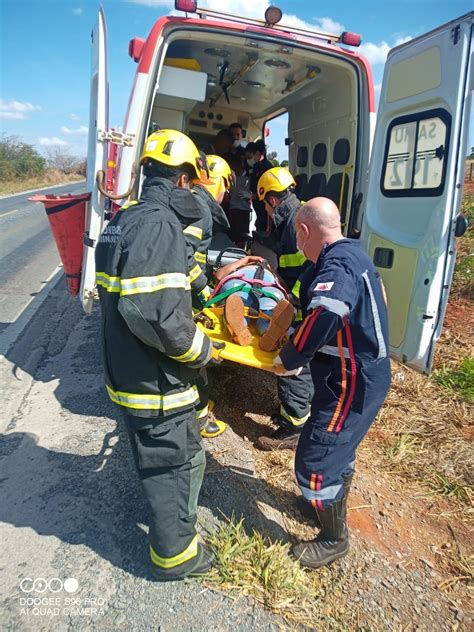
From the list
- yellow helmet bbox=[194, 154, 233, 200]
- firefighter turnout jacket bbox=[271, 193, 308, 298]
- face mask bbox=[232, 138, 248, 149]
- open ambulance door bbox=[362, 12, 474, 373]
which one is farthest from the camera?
face mask bbox=[232, 138, 248, 149]

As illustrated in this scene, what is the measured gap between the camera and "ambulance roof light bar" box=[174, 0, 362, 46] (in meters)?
3.44

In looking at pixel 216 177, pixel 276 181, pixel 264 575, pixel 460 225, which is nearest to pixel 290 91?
pixel 216 177

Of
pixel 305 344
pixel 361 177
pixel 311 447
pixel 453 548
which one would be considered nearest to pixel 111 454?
pixel 311 447

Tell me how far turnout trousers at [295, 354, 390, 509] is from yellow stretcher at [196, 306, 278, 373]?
13.9 inches

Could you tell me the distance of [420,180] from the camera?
10.3 ft

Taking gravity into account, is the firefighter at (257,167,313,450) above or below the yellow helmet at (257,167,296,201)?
below

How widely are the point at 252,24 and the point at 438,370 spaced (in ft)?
11.4

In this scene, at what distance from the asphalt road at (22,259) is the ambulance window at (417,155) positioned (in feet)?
13.6

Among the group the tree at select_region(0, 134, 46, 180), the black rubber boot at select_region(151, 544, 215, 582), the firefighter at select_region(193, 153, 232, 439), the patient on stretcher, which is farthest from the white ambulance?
the tree at select_region(0, 134, 46, 180)

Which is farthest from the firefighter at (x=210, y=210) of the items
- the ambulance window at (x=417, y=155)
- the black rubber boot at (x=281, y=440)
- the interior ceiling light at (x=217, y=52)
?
the interior ceiling light at (x=217, y=52)

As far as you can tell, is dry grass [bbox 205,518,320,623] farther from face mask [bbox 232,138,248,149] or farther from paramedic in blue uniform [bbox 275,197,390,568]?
face mask [bbox 232,138,248,149]

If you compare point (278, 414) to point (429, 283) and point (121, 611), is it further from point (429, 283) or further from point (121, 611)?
point (121, 611)

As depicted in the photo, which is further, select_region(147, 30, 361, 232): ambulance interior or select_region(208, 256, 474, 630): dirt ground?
select_region(147, 30, 361, 232): ambulance interior

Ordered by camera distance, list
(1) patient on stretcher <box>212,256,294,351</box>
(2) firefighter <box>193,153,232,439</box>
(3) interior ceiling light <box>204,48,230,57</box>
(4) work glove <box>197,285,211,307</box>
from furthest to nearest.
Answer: (3) interior ceiling light <box>204,48,230,57</box>
(4) work glove <box>197,285,211,307</box>
(2) firefighter <box>193,153,232,439</box>
(1) patient on stretcher <box>212,256,294,351</box>
